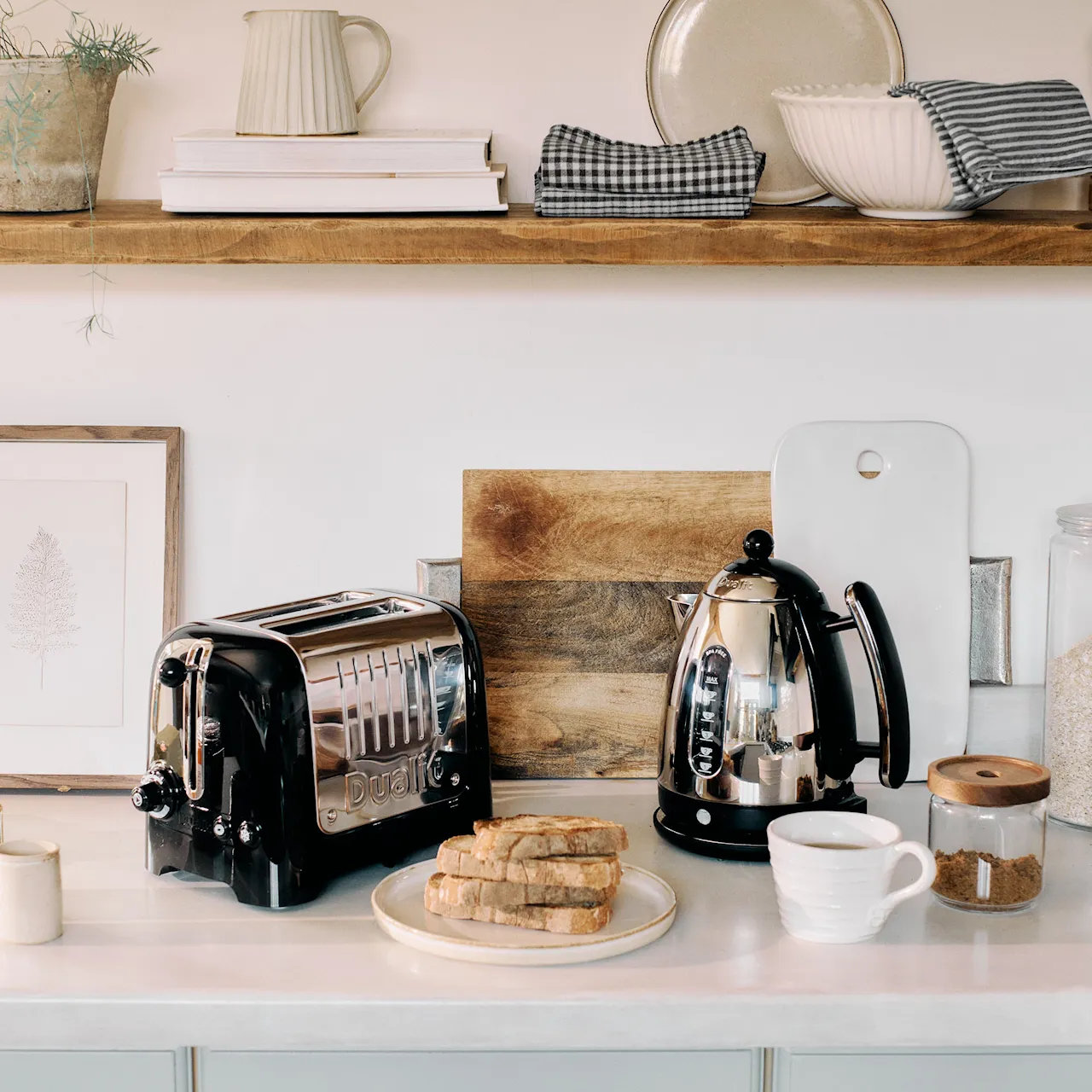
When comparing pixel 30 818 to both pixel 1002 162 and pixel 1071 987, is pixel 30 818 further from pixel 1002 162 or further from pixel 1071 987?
pixel 1002 162

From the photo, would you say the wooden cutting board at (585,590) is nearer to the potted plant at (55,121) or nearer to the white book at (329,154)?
the white book at (329,154)

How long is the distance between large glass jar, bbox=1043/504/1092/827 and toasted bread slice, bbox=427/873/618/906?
58cm

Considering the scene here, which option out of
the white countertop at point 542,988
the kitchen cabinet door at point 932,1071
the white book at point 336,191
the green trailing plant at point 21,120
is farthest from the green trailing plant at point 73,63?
the kitchen cabinet door at point 932,1071

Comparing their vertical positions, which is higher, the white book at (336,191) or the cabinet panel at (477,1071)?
the white book at (336,191)

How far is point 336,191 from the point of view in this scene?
4.10 feet

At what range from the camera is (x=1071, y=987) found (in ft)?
3.34

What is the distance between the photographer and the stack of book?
124 centimetres

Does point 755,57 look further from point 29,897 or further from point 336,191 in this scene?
point 29,897

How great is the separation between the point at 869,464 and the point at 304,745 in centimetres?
74

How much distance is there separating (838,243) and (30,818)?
3.41 feet

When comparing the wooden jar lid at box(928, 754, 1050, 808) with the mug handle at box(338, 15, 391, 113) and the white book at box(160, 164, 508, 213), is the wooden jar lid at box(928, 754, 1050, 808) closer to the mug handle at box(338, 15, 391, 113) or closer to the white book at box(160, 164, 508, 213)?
the white book at box(160, 164, 508, 213)

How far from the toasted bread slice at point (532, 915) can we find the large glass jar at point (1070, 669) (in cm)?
58

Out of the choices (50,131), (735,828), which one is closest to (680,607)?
(735,828)

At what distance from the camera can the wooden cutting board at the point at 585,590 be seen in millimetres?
1507
